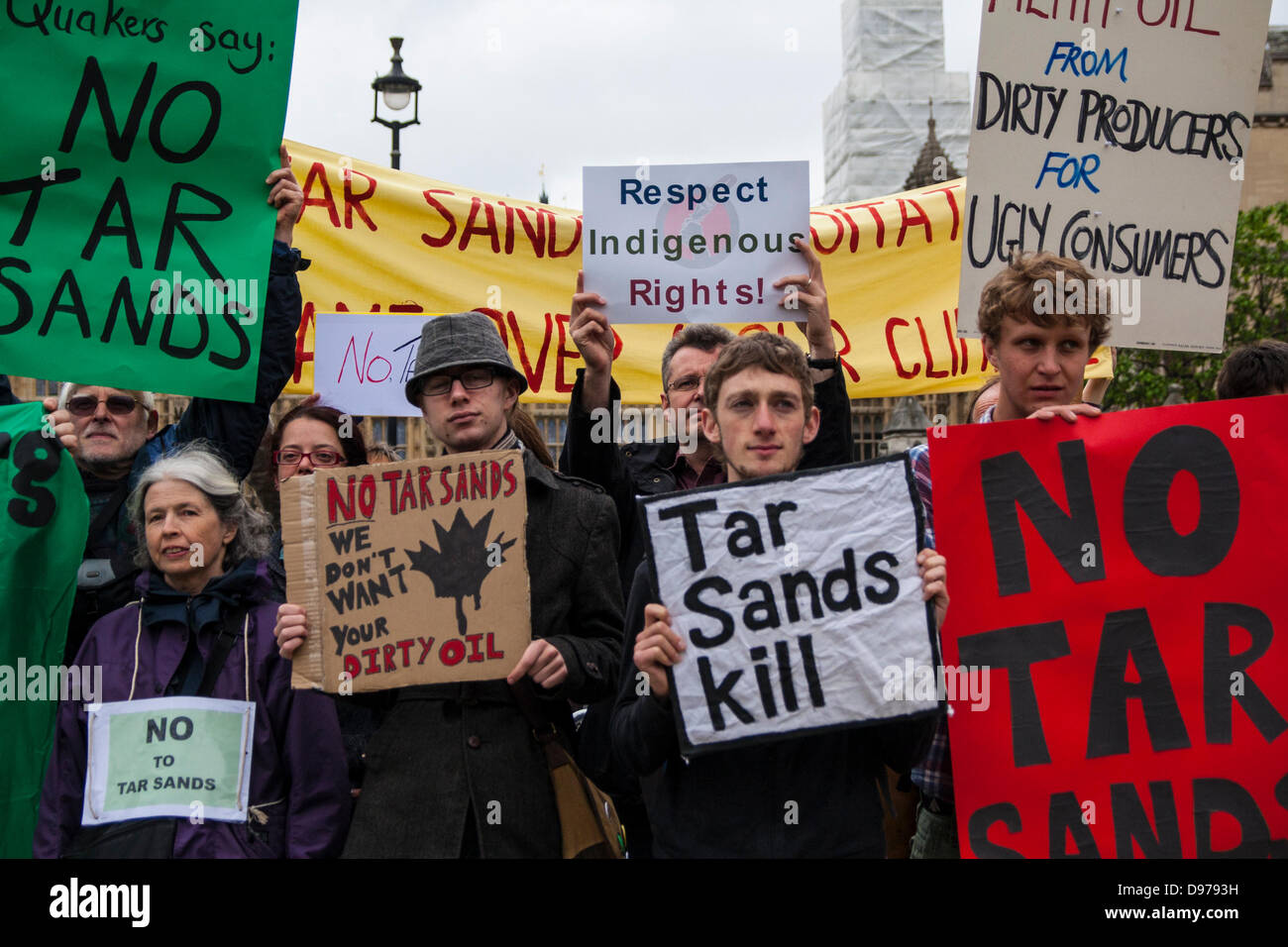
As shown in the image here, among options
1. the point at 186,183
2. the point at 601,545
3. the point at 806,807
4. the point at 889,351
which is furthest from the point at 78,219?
the point at 889,351

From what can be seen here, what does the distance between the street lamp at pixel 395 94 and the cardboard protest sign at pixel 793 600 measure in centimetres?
693

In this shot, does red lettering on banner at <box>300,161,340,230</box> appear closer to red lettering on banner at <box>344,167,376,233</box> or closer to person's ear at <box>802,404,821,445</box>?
red lettering on banner at <box>344,167,376,233</box>

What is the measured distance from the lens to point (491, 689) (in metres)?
3.39

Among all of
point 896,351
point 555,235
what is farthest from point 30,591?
point 896,351

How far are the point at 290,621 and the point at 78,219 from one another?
5.02ft

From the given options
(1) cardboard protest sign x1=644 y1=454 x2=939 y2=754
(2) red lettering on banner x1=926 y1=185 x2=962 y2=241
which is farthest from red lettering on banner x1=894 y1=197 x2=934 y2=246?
(1) cardboard protest sign x1=644 y1=454 x2=939 y2=754

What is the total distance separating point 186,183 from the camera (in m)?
4.02

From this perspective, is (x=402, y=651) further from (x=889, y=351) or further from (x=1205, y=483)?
(x=889, y=351)

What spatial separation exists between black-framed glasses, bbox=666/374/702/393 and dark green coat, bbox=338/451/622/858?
884 millimetres

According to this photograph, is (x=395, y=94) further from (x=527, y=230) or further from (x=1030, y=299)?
(x=1030, y=299)

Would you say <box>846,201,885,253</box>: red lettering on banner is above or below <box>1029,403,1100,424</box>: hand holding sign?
above

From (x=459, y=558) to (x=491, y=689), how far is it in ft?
1.17

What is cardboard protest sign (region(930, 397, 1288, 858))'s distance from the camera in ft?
10.8

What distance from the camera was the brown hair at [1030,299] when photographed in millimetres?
3510
